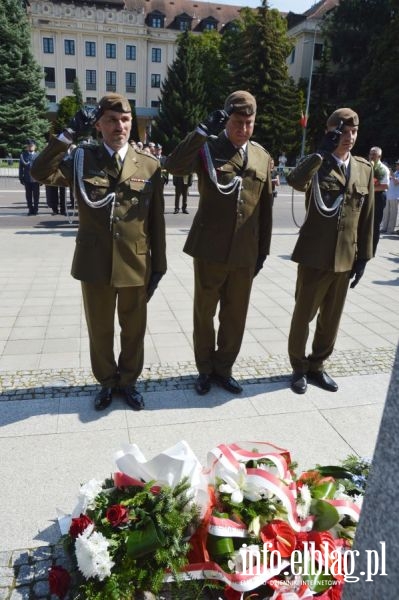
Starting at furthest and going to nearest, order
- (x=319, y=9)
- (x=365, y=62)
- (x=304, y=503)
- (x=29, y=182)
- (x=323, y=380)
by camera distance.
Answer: (x=319, y=9) < (x=365, y=62) < (x=29, y=182) < (x=323, y=380) < (x=304, y=503)

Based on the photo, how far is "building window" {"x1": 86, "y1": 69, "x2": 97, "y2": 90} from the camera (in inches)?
2304

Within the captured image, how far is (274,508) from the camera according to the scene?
2229 mm

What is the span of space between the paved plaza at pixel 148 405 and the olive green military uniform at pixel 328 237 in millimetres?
609

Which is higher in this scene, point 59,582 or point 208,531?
point 208,531

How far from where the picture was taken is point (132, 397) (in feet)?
12.2

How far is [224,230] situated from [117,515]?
2.15m

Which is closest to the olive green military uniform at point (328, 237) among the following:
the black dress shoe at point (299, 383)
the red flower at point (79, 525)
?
the black dress shoe at point (299, 383)

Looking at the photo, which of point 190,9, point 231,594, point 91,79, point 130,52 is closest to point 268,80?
point 130,52

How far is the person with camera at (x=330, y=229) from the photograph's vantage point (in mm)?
3596

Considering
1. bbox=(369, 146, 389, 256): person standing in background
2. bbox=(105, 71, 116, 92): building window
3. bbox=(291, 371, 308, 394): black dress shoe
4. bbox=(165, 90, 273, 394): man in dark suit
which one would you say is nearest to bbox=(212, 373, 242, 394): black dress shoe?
bbox=(165, 90, 273, 394): man in dark suit

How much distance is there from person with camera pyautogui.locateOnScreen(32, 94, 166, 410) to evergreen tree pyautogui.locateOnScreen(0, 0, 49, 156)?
3112 cm

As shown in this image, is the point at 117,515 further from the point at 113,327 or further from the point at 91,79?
the point at 91,79

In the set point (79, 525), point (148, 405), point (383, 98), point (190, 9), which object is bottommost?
point (148, 405)

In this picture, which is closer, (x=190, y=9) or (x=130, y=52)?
(x=130, y=52)
